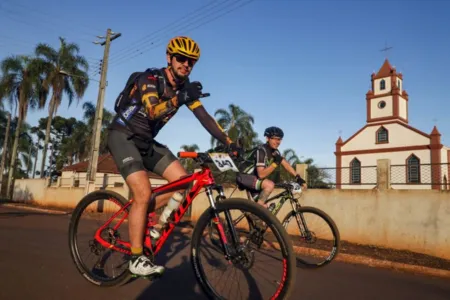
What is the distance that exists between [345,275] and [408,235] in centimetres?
437

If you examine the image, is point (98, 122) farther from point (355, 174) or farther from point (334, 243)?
point (334, 243)

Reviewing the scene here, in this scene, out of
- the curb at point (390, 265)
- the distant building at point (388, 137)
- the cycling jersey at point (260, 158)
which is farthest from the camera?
the distant building at point (388, 137)

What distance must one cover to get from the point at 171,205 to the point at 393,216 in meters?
7.33

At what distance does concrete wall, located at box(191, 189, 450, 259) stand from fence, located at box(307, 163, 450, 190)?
0.62 meters

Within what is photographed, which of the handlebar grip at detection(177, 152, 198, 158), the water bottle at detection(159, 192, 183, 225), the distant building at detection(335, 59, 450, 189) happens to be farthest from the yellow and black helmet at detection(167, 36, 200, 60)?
the distant building at detection(335, 59, 450, 189)

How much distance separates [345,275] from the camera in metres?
5.21

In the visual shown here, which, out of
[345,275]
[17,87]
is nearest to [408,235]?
[345,275]

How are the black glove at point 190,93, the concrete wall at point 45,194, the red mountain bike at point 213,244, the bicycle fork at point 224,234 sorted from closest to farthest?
the red mountain bike at point 213,244, the black glove at point 190,93, the bicycle fork at point 224,234, the concrete wall at point 45,194

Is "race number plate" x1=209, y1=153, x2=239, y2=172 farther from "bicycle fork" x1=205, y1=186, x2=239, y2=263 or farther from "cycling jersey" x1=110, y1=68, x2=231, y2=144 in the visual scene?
"bicycle fork" x1=205, y1=186, x2=239, y2=263

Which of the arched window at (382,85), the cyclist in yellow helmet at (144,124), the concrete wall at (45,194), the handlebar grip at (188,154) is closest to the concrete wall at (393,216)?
the cyclist in yellow helmet at (144,124)

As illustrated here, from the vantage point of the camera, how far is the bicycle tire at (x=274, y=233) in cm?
255

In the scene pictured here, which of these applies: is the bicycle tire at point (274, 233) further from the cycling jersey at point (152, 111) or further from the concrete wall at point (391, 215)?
the concrete wall at point (391, 215)

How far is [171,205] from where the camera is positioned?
3.53 metres

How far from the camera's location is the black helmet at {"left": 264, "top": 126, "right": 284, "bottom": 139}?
6055mm
